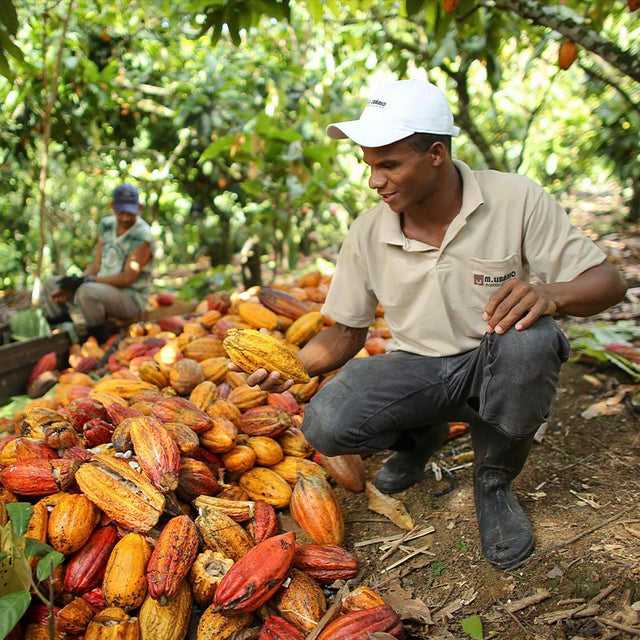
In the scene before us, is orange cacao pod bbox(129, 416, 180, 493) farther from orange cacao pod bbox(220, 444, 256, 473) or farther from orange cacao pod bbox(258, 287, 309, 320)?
orange cacao pod bbox(258, 287, 309, 320)

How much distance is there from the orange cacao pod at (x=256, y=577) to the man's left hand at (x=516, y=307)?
890 mm

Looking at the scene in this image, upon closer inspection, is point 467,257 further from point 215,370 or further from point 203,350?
point 203,350

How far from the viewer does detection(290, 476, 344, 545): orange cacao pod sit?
1.93 m

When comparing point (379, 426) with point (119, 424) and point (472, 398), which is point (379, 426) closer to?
point (472, 398)

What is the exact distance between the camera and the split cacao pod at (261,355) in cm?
186

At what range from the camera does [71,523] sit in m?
1.73

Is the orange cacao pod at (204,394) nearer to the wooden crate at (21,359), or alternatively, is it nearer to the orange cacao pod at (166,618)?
the orange cacao pod at (166,618)

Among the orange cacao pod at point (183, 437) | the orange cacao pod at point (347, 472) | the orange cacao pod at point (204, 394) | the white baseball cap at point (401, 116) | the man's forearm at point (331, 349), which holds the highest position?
the white baseball cap at point (401, 116)

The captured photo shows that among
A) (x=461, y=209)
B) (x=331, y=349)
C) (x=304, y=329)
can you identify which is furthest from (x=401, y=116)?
(x=304, y=329)

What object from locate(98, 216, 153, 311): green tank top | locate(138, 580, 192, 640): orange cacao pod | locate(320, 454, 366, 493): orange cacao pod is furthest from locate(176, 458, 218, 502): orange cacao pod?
locate(98, 216, 153, 311): green tank top

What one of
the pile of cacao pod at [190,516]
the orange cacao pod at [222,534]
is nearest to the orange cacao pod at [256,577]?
the pile of cacao pod at [190,516]

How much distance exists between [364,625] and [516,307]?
94cm

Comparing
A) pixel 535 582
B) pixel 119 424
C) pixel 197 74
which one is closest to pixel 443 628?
pixel 535 582

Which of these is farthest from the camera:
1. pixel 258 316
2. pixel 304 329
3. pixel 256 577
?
pixel 258 316
